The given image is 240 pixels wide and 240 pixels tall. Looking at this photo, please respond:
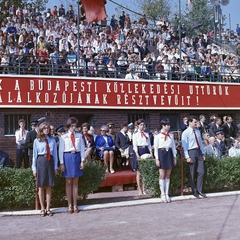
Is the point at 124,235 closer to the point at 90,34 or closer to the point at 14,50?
the point at 14,50

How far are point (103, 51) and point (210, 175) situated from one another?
9992 millimetres

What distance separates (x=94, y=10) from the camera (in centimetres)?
1956

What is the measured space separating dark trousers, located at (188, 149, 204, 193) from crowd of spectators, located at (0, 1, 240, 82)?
305 inches

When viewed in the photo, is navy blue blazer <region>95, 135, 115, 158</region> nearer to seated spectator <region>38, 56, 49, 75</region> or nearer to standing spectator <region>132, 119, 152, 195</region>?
standing spectator <region>132, 119, 152, 195</region>

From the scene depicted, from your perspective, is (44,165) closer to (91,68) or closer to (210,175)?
(210,175)

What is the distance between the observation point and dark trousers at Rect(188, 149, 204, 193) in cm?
1175

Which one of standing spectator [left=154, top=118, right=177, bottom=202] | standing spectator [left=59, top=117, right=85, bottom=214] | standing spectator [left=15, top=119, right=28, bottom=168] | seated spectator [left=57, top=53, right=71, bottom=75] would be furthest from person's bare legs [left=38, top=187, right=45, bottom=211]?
seated spectator [left=57, top=53, right=71, bottom=75]

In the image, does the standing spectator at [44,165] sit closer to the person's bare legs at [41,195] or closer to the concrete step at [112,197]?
the person's bare legs at [41,195]

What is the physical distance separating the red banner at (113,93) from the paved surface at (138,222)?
8.04m

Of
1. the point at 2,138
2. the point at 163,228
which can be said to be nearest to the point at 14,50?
the point at 2,138

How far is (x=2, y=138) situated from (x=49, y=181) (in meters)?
8.30

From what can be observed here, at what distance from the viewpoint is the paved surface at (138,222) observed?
26.6 ft

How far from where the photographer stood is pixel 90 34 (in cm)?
2184

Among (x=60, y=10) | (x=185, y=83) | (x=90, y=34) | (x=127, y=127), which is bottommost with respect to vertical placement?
(x=127, y=127)
